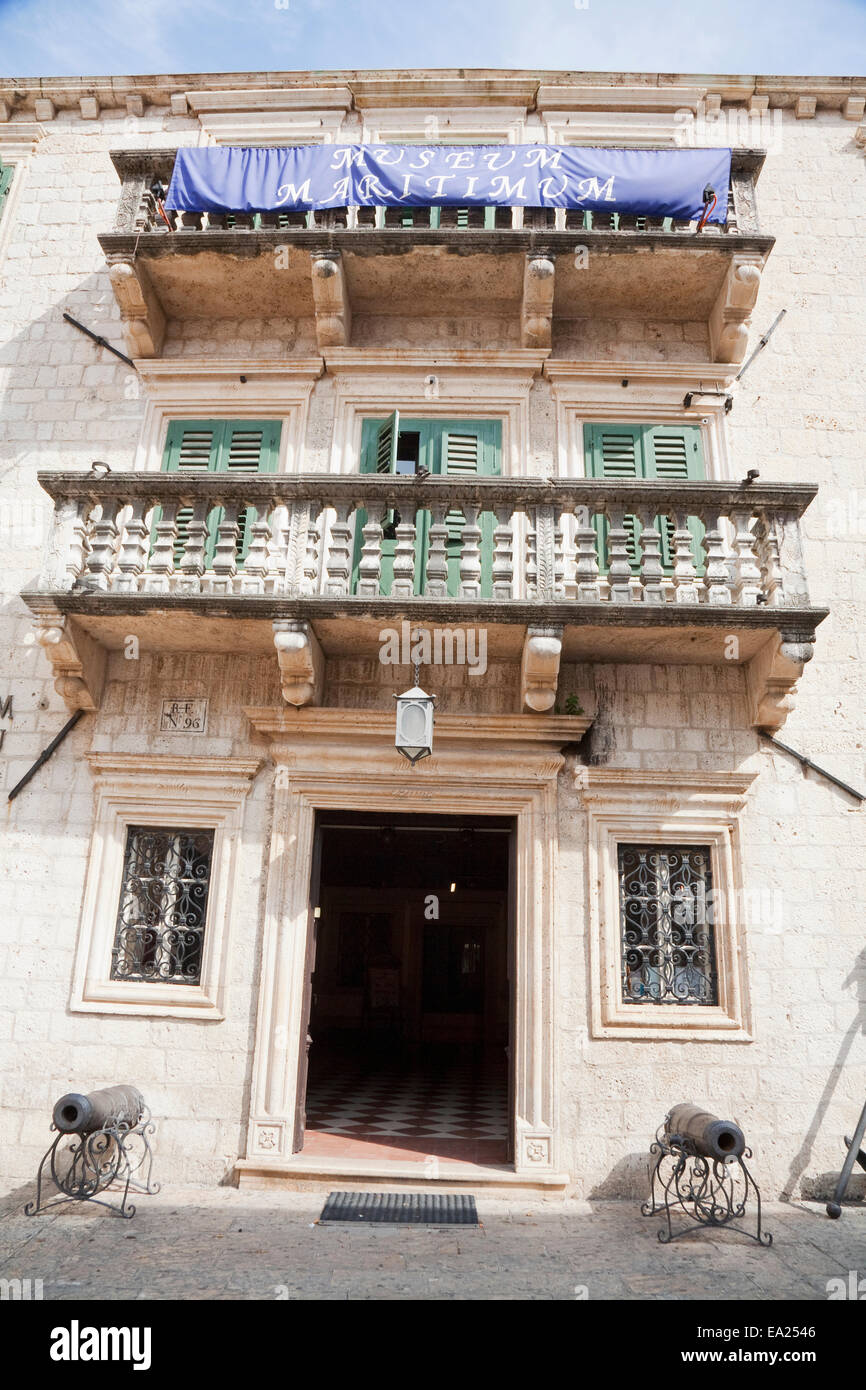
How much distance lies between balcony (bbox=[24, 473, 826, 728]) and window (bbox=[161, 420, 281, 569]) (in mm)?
1286

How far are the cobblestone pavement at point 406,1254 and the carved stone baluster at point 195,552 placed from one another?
482 cm

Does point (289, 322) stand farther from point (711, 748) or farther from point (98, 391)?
point (711, 748)

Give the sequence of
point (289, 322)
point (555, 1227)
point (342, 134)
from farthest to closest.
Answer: point (342, 134) < point (289, 322) < point (555, 1227)

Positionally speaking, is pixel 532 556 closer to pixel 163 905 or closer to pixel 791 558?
pixel 791 558

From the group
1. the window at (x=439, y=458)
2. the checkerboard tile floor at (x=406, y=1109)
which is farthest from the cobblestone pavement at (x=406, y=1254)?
the window at (x=439, y=458)

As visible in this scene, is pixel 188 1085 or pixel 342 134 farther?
pixel 342 134

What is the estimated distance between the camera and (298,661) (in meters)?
7.40

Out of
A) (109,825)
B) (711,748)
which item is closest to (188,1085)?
(109,825)

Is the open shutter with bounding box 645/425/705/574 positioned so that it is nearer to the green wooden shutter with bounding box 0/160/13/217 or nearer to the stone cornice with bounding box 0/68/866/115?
the stone cornice with bounding box 0/68/866/115

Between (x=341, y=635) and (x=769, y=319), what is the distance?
588 centimetres

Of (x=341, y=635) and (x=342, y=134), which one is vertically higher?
(x=342, y=134)

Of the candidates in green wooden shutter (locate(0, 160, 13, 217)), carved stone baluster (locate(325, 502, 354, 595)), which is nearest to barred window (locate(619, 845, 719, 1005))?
carved stone baluster (locate(325, 502, 354, 595))

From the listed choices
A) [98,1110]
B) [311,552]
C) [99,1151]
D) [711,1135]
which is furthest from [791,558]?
[99,1151]

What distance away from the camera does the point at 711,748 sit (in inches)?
307
